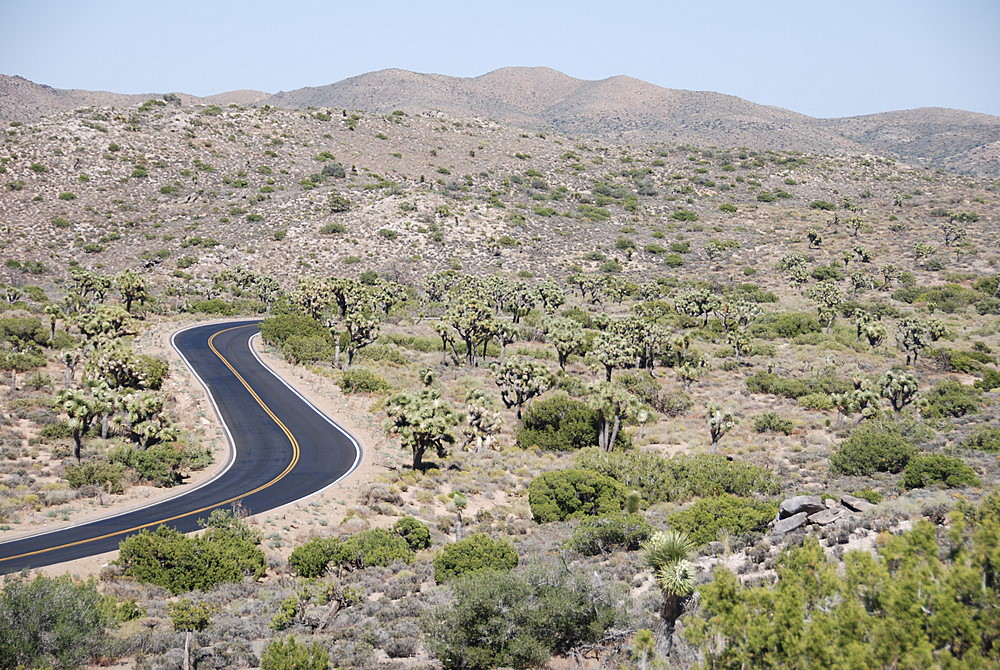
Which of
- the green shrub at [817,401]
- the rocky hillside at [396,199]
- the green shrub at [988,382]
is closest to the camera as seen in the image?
the green shrub at [817,401]

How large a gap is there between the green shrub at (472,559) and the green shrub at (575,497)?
250 inches

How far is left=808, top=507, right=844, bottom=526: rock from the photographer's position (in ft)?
68.3

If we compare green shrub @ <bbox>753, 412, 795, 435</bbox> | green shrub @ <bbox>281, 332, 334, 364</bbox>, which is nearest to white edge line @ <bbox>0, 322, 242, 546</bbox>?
green shrub @ <bbox>281, 332, 334, 364</bbox>

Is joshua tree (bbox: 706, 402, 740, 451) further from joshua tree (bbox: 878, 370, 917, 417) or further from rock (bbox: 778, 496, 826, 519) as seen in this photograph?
rock (bbox: 778, 496, 826, 519)

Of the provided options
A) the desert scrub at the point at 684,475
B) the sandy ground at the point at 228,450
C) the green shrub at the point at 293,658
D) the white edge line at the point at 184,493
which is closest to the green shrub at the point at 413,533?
the sandy ground at the point at 228,450

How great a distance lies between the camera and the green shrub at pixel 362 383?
49.2 meters

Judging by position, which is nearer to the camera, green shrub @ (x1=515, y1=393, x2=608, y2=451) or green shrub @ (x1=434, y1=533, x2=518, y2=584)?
green shrub @ (x1=434, y1=533, x2=518, y2=584)

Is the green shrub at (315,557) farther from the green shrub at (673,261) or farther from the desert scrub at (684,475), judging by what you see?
the green shrub at (673,261)

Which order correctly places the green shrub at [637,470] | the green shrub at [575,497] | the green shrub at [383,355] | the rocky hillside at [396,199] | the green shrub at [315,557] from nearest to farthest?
the green shrub at [315,557], the green shrub at [575,497], the green shrub at [637,470], the green shrub at [383,355], the rocky hillside at [396,199]

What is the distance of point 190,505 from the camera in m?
29.0

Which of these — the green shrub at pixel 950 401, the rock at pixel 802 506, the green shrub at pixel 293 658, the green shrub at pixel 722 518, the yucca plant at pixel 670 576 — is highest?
the yucca plant at pixel 670 576

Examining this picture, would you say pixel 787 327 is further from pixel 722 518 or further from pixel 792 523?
pixel 792 523

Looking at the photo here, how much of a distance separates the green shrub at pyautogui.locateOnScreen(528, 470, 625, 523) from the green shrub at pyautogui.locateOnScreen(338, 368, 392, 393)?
2220 centimetres

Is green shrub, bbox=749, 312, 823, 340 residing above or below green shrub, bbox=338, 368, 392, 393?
above
